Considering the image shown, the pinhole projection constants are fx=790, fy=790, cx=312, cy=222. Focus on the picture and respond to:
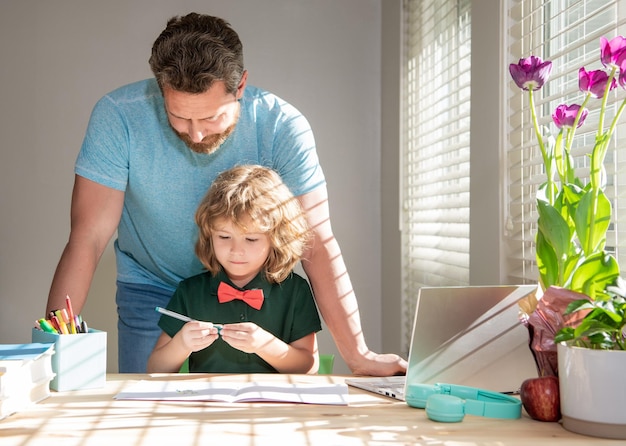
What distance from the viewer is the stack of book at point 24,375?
1097mm

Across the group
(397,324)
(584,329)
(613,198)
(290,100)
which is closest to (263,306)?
(613,198)

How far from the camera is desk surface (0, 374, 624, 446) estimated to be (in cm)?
98

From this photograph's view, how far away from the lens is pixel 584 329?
3.34 feet

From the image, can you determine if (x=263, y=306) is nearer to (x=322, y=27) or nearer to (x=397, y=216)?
(x=397, y=216)

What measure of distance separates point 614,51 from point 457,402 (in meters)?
0.54

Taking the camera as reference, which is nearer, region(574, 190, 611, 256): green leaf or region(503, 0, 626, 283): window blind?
region(574, 190, 611, 256): green leaf

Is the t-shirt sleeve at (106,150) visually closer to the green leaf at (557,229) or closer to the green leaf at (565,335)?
the green leaf at (557,229)

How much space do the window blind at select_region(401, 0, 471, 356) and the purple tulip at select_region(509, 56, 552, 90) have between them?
3.73ft

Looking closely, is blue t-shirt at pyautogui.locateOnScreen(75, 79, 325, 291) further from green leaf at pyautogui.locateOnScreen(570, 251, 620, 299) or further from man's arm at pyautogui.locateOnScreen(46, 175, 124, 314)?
green leaf at pyautogui.locateOnScreen(570, 251, 620, 299)

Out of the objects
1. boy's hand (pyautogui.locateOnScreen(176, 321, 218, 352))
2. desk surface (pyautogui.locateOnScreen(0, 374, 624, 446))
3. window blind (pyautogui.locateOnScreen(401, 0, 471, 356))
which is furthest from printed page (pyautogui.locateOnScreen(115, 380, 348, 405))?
window blind (pyautogui.locateOnScreen(401, 0, 471, 356))

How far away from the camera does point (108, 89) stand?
11.5 ft

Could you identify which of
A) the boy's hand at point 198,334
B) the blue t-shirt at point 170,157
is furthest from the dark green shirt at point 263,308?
the boy's hand at point 198,334

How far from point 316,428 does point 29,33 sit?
9.72ft

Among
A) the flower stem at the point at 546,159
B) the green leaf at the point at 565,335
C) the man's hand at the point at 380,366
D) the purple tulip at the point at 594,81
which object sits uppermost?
the purple tulip at the point at 594,81
